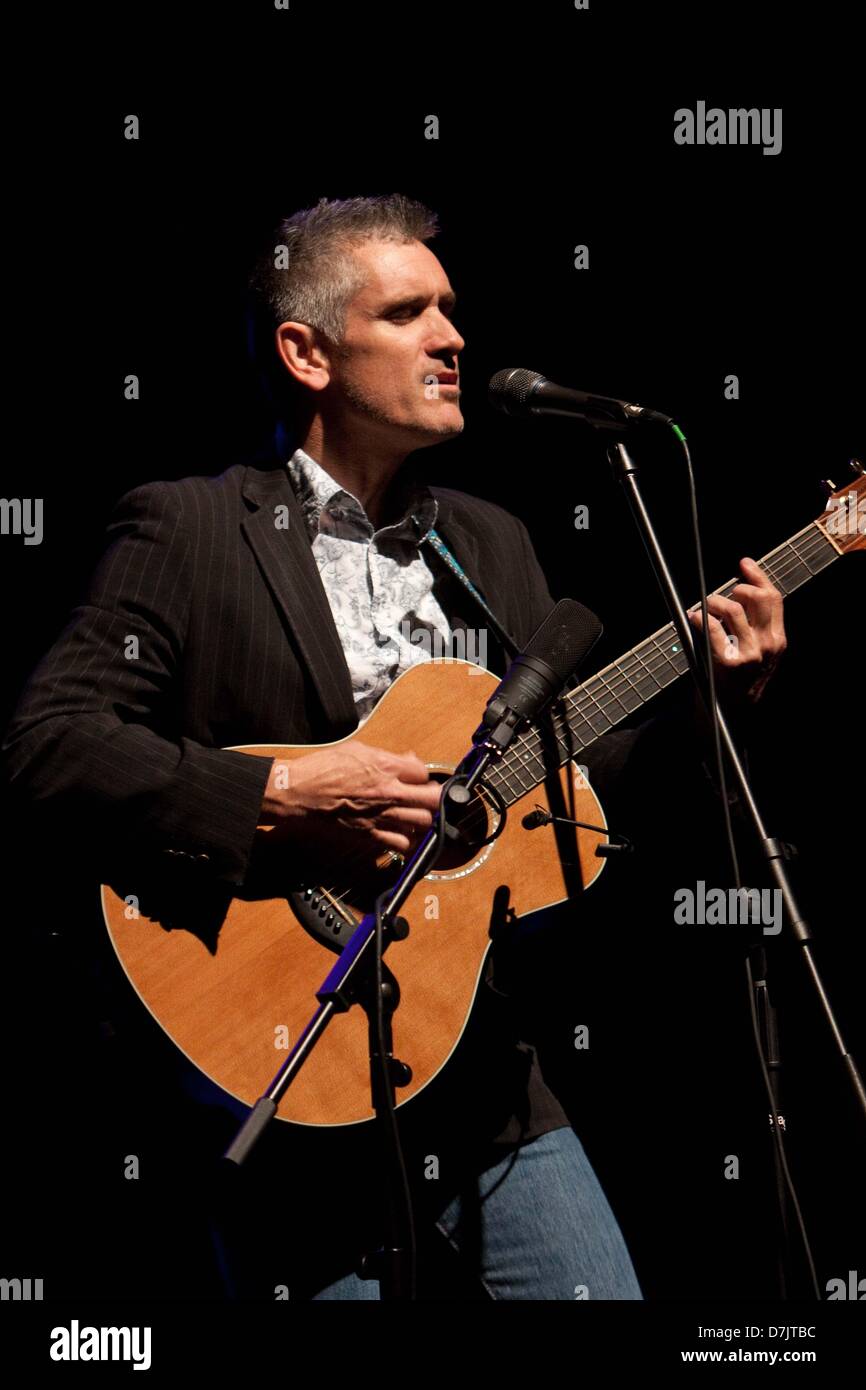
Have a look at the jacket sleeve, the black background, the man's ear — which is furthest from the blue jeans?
the man's ear

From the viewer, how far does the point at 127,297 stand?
368 cm

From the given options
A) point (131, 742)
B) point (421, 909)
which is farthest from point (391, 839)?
point (131, 742)

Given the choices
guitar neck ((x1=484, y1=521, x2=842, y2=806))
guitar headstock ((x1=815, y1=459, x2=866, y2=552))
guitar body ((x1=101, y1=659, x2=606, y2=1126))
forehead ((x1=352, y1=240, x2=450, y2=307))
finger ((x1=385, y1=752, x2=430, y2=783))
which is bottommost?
guitar body ((x1=101, y1=659, x2=606, y2=1126))

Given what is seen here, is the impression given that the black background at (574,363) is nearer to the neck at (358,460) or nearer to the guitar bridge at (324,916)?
the neck at (358,460)

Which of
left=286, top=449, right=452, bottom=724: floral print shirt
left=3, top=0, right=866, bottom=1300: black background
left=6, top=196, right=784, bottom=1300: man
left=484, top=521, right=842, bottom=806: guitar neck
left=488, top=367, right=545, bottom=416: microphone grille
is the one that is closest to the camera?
left=488, top=367, right=545, bottom=416: microphone grille

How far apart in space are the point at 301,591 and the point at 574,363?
1421 mm

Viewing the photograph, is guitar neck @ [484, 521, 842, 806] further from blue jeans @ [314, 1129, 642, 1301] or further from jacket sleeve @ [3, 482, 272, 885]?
blue jeans @ [314, 1129, 642, 1301]

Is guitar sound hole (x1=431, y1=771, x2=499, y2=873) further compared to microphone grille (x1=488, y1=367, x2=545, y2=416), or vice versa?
guitar sound hole (x1=431, y1=771, x2=499, y2=873)

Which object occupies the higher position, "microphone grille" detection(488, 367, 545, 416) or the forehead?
the forehead

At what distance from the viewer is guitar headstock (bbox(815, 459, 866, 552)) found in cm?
292

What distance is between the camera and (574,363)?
381cm

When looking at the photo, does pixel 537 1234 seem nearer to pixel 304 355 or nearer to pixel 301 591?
pixel 301 591

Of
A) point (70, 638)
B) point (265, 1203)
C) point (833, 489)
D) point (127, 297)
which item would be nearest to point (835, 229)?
point (833, 489)

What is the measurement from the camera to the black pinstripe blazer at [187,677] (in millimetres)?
2549
